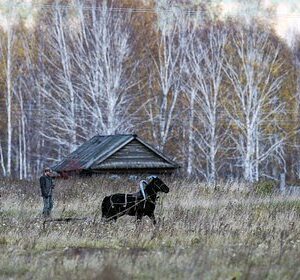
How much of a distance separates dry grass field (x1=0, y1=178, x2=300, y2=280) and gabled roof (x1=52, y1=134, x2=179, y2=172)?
9136 mm

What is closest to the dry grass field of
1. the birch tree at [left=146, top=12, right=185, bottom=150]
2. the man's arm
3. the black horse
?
the black horse

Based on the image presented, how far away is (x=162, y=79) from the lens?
1553 inches

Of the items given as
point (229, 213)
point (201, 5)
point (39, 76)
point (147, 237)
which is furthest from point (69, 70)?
point (147, 237)

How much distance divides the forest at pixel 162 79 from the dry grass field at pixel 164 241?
1762 cm

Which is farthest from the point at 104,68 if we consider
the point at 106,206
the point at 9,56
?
the point at 106,206

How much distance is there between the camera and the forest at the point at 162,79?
3825 cm

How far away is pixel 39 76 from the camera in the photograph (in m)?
45.2

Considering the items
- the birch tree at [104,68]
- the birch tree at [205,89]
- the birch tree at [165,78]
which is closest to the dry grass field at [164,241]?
the birch tree at [104,68]

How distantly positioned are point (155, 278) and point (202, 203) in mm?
10029

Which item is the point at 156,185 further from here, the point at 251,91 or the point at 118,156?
the point at 251,91

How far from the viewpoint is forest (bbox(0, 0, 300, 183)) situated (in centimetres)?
3825

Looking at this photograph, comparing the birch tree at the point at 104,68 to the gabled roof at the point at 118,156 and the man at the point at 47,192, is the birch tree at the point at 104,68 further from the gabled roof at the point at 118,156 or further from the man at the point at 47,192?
the man at the point at 47,192

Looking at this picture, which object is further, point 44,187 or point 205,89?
point 205,89

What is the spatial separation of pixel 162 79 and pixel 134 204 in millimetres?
24559
